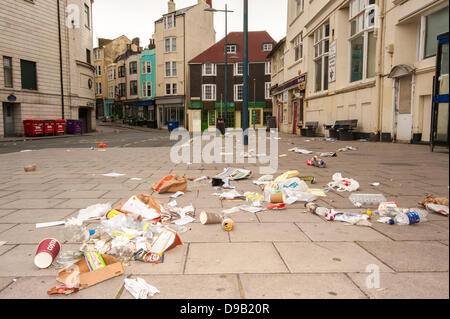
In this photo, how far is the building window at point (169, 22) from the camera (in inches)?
1741

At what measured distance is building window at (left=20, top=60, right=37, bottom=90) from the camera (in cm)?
2467

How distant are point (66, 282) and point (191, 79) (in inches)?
1711

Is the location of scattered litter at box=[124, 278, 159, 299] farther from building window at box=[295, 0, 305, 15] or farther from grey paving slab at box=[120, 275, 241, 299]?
building window at box=[295, 0, 305, 15]

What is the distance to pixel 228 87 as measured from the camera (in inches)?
1705

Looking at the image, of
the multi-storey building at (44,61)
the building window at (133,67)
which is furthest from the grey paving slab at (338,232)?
the building window at (133,67)

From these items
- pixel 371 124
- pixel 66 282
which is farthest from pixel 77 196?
pixel 371 124

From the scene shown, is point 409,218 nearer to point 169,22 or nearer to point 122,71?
point 169,22

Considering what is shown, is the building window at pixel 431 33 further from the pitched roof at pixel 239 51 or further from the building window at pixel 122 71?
the building window at pixel 122 71

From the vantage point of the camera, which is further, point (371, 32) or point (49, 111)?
point (49, 111)

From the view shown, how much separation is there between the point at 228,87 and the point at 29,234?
41.4 m

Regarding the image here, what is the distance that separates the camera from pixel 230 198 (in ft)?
15.1

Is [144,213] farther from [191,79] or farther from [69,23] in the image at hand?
[191,79]

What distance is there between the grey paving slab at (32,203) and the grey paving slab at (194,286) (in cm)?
269

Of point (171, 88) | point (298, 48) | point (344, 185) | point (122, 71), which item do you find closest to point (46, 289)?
point (344, 185)
